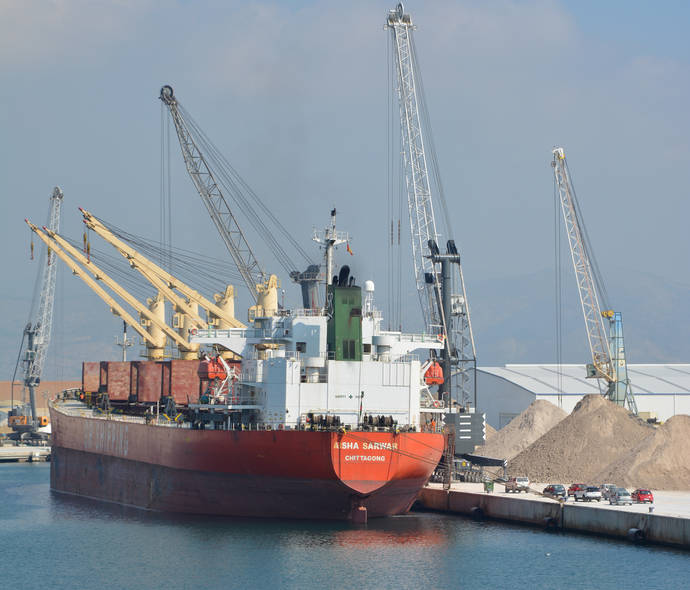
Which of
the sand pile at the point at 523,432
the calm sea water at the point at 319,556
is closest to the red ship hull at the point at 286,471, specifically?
the calm sea water at the point at 319,556

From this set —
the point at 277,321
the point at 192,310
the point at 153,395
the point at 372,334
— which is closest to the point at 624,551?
the point at 372,334

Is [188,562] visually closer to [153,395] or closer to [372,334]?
[372,334]

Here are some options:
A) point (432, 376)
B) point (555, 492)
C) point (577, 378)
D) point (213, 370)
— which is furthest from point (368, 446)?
point (577, 378)

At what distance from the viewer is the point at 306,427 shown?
168 feet

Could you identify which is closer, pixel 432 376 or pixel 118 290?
pixel 432 376

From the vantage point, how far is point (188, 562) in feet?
148

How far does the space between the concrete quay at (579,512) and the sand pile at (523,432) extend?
22477mm

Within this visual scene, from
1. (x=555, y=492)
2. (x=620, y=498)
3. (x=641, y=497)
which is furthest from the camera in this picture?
(x=555, y=492)

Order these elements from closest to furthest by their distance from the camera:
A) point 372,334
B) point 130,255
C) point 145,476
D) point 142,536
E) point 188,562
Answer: point 188,562, point 142,536, point 372,334, point 145,476, point 130,255

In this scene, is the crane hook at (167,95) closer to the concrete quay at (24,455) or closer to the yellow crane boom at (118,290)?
the yellow crane boom at (118,290)

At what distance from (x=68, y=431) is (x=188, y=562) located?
3469 centimetres

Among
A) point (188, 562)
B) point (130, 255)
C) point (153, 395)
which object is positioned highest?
point (130, 255)

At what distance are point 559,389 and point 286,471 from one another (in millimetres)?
66063

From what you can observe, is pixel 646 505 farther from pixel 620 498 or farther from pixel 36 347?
pixel 36 347
